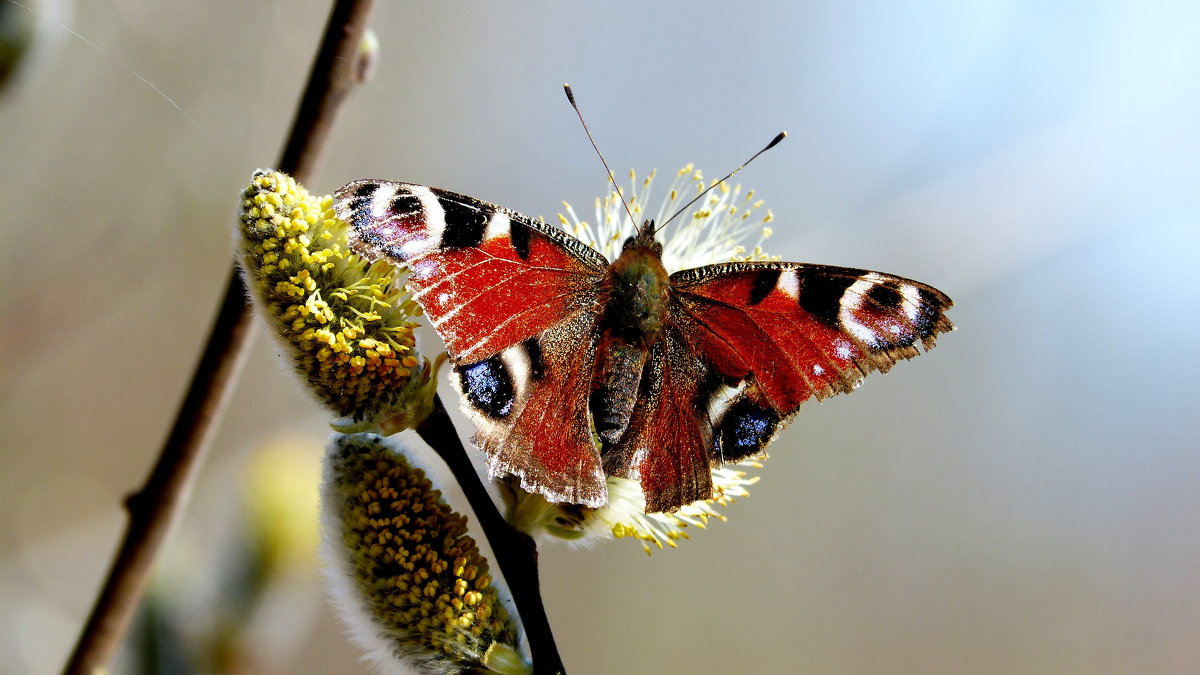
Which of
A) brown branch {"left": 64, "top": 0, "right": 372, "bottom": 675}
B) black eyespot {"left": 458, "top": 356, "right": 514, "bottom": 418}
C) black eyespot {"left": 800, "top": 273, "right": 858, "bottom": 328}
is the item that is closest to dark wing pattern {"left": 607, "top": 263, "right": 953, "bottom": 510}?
black eyespot {"left": 800, "top": 273, "right": 858, "bottom": 328}

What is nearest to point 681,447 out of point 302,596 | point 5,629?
point 302,596

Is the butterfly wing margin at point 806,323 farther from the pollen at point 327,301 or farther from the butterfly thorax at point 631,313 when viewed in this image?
the pollen at point 327,301

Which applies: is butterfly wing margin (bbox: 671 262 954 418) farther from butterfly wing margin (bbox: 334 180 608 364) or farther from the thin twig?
the thin twig

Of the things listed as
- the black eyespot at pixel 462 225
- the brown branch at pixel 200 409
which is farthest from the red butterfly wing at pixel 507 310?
the brown branch at pixel 200 409

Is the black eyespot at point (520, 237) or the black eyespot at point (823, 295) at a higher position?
the black eyespot at point (823, 295)

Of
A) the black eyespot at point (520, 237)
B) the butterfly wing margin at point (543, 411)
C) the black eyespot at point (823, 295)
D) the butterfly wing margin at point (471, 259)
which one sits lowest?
the butterfly wing margin at point (543, 411)

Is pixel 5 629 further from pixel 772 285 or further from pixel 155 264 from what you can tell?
pixel 772 285

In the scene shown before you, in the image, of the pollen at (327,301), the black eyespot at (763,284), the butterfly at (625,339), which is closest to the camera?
the pollen at (327,301)
